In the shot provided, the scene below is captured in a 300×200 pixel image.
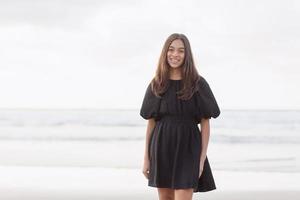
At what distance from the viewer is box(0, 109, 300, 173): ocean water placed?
484 inches

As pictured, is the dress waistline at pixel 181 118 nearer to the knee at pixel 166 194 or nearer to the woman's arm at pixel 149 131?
the woman's arm at pixel 149 131

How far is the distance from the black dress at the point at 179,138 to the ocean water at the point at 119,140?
7240mm

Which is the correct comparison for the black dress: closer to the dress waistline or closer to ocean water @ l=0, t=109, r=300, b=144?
the dress waistline

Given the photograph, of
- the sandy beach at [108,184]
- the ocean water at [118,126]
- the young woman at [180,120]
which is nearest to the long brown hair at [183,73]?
the young woman at [180,120]

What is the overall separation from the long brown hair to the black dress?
4cm

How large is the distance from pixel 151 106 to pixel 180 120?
0.63 ft

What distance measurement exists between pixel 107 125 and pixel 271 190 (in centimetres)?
1913

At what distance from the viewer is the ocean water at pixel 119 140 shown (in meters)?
12.3

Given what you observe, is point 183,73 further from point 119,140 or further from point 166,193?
point 119,140

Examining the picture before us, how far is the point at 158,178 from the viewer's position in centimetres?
353

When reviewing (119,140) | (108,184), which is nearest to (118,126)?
(119,140)

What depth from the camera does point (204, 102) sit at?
346cm

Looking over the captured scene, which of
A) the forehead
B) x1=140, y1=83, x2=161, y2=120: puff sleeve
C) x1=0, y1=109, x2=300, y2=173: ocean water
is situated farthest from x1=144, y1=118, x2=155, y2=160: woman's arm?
x1=0, y1=109, x2=300, y2=173: ocean water

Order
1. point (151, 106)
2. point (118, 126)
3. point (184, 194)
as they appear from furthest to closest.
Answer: point (118, 126) < point (151, 106) < point (184, 194)
